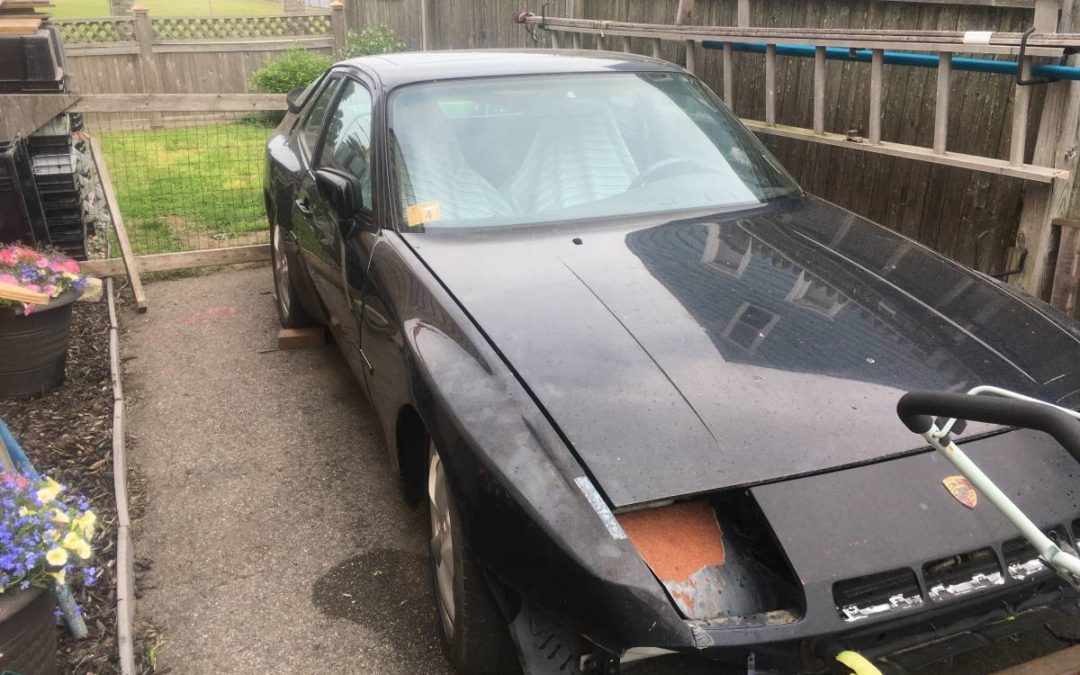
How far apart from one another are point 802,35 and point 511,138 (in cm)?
242

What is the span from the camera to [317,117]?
4457mm

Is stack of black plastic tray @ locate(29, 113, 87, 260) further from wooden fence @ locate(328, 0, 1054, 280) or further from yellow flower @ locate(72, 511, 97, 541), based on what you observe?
wooden fence @ locate(328, 0, 1054, 280)

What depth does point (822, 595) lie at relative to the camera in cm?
174

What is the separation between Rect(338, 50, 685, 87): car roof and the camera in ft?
11.7

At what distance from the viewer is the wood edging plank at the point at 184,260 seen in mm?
5730

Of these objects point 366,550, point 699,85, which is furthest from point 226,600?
point 699,85

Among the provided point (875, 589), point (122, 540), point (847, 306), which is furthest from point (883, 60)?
point (122, 540)

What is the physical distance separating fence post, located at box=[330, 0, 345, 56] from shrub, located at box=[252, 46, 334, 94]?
124cm

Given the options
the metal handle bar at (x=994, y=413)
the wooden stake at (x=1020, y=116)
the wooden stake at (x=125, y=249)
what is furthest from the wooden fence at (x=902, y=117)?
the wooden stake at (x=125, y=249)

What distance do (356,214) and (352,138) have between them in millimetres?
554

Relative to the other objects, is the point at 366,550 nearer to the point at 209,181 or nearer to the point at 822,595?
the point at 822,595

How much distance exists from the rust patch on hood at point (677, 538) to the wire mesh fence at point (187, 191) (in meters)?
5.61

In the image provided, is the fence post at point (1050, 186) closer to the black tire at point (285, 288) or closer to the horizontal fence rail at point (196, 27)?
the black tire at point (285, 288)

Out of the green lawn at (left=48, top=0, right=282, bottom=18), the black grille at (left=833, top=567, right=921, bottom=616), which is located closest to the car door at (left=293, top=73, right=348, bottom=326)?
the black grille at (left=833, top=567, right=921, bottom=616)
